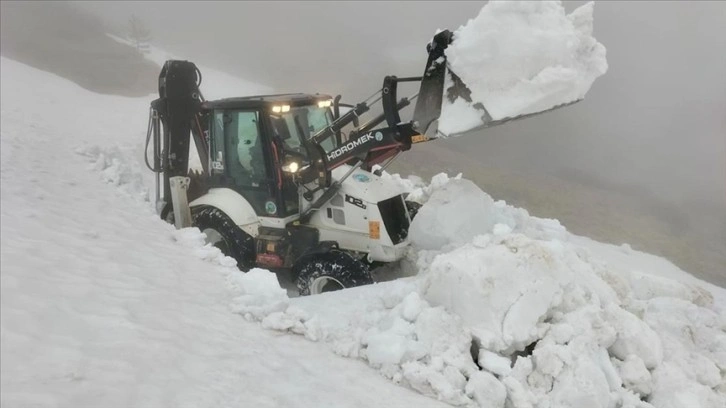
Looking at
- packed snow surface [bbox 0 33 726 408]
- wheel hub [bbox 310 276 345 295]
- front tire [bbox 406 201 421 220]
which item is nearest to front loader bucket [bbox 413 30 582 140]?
packed snow surface [bbox 0 33 726 408]

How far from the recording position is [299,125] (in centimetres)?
705

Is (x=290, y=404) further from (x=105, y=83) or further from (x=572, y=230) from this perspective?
(x=105, y=83)

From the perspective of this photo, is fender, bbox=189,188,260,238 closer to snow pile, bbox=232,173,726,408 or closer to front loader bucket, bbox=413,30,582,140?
snow pile, bbox=232,173,726,408

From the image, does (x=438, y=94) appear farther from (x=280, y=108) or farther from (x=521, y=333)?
(x=521, y=333)

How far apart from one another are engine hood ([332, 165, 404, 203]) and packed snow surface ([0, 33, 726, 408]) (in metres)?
1.48

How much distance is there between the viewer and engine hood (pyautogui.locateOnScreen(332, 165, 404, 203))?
667 centimetres

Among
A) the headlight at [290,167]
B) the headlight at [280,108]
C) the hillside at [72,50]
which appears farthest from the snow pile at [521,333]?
the hillside at [72,50]

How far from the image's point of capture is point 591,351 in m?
4.25

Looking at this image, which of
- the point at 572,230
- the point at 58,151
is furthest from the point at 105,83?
the point at 572,230

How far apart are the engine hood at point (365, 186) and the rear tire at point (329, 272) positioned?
811mm

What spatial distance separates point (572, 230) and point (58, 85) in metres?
23.1

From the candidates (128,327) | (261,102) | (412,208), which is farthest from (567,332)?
(261,102)

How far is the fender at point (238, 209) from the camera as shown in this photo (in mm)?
7102

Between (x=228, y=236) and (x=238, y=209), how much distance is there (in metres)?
0.39
